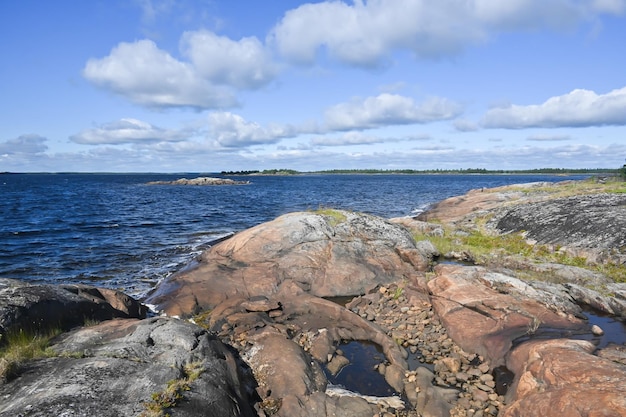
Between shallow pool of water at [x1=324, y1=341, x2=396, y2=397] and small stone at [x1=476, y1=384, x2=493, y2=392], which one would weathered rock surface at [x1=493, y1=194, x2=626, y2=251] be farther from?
shallow pool of water at [x1=324, y1=341, x2=396, y2=397]

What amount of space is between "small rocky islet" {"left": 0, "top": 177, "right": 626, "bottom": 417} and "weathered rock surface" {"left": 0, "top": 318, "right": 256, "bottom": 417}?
0.11 ft

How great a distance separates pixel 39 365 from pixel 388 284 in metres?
14.2

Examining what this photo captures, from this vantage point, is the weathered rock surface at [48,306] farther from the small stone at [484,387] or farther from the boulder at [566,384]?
the boulder at [566,384]

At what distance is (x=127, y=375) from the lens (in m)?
7.45

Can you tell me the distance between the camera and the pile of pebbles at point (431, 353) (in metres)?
9.66

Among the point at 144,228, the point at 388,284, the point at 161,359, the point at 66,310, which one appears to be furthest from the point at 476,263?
the point at 144,228

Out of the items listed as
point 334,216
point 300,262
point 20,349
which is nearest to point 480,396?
point 300,262

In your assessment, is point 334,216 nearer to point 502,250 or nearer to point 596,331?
point 502,250

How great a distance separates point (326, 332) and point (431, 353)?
3.66 metres

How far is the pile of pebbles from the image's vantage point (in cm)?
966

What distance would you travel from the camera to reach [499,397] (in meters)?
9.63

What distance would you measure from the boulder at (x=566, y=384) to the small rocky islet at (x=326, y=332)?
0.04 meters

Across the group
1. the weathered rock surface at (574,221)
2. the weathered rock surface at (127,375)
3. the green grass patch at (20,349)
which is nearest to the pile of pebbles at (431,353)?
the weathered rock surface at (127,375)

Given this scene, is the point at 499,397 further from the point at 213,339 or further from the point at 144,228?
the point at 144,228
